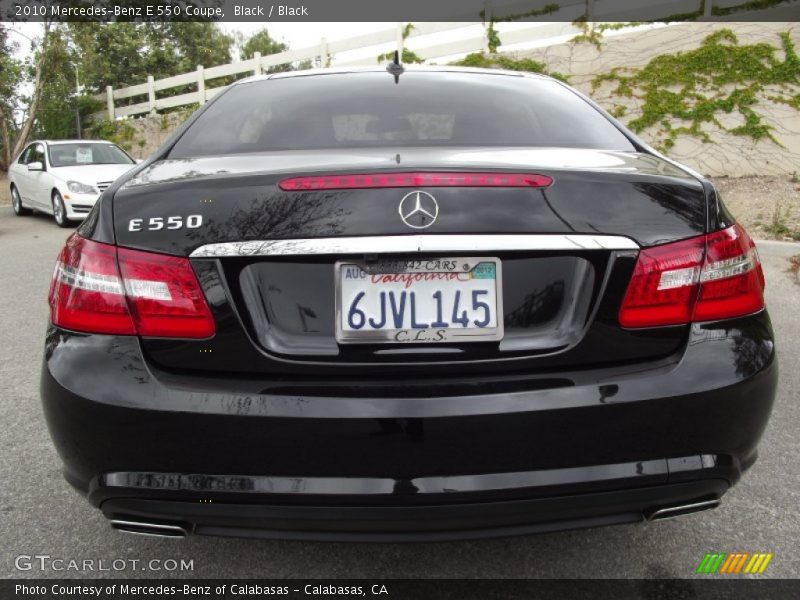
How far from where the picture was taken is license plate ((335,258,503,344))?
1532 millimetres

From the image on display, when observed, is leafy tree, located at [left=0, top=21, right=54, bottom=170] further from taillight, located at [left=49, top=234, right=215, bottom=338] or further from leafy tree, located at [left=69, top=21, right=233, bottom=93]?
taillight, located at [left=49, top=234, right=215, bottom=338]

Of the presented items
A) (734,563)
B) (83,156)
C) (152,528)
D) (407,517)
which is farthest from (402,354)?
(83,156)

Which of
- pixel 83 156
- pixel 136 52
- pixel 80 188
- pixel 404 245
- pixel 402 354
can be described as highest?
pixel 136 52

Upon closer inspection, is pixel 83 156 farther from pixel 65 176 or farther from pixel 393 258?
pixel 393 258

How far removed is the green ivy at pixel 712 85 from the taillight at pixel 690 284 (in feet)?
38.6

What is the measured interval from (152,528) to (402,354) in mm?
732

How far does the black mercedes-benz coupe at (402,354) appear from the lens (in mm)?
1523

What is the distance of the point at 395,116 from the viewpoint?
2432 mm

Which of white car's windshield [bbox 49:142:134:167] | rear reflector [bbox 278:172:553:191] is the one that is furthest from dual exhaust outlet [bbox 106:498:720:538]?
white car's windshield [bbox 49:142:134:167]

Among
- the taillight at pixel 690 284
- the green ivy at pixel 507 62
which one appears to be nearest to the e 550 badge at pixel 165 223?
the taillight at pixel 690 284

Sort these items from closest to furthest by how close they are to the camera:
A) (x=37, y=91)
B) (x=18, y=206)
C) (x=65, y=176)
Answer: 1. (x=65, y=176)
2. (x=18, y=206)
3. (x=37, y=91)

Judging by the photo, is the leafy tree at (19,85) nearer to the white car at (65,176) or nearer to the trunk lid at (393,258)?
the white car at (65,176)

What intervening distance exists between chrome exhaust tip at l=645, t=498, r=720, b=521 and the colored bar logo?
0.46 meters

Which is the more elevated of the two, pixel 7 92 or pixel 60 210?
pixel 7 92
